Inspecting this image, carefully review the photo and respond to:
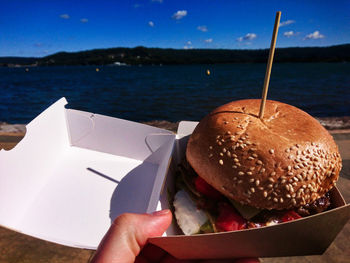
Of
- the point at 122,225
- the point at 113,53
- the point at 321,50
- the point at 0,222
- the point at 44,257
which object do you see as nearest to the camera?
the point at 122,225

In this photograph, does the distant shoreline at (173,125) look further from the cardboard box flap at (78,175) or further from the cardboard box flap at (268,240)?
the cardboard box flap at (268,240)

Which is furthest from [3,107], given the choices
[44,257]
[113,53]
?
[113,53]

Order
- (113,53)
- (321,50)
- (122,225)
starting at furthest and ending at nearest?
1. (113,53)
2. (321,50)
3. (122,225)

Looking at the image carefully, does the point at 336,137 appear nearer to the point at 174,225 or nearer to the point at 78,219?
the point at 174,225

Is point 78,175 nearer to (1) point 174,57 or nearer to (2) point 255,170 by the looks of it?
(2) point 255,170

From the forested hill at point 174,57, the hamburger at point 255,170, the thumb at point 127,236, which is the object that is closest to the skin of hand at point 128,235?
the thumb at point 127,236

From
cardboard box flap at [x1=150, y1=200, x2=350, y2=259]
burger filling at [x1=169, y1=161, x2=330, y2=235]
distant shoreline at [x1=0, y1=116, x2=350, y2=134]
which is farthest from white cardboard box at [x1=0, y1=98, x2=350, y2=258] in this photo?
distant shoreline at [x1=0, y1=116, x2=350, y2=134]

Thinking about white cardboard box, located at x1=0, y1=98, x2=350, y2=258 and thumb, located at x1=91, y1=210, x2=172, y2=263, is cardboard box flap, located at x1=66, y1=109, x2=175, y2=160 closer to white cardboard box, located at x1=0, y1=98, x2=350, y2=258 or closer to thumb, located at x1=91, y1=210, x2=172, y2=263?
white cardboard box, located at x1=0, y1=98, x2=350, y2=258

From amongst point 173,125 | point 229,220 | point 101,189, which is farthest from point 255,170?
point 173,125
